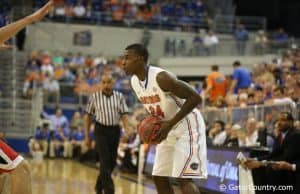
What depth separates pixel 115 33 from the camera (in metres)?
30.1

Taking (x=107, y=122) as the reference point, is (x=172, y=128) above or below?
above

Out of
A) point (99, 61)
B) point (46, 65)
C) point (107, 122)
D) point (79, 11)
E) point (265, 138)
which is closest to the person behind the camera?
point (107, 122)

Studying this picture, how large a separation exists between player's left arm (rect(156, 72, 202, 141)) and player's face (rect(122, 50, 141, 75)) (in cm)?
30

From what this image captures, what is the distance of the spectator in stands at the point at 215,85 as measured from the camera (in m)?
17.3

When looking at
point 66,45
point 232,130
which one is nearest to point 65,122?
point 66,45

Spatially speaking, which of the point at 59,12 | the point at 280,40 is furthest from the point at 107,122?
the point at 280,40

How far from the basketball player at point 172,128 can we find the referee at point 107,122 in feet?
10.0

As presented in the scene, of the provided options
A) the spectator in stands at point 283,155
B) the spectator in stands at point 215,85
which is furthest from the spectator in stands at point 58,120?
the spectator in stands at point 283,155

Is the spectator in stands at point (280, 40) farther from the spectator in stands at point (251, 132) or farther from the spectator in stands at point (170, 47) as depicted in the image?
the spectator in stands at point (251, 132)

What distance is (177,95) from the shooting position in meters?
6.55

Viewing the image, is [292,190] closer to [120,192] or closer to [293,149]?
[293,149]

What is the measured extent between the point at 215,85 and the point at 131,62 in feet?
35.4

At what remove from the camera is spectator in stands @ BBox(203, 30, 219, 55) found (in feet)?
95.2

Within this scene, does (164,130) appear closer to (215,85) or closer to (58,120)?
(215,85)
